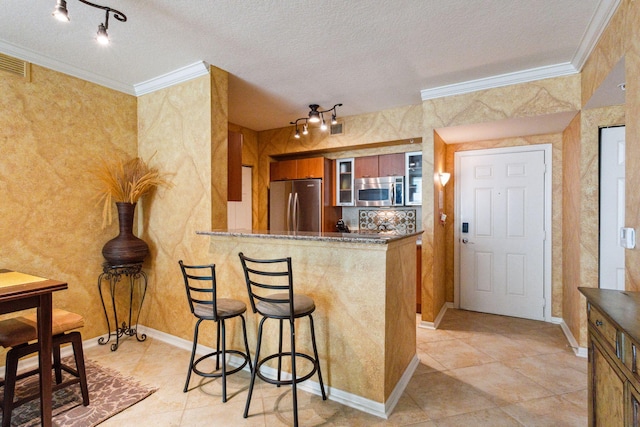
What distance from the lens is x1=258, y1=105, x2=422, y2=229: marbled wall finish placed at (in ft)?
13.2

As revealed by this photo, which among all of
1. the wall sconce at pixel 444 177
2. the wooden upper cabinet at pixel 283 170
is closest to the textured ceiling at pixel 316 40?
the wall sconce at pixel 444 177

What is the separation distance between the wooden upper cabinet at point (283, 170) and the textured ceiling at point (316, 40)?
1659 millimetres

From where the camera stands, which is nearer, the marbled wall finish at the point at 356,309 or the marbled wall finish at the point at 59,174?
the marbled wall finish at the point at 356,309

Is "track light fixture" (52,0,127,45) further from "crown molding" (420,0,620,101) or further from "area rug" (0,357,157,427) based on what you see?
"crown molding" (420,0,620,101)

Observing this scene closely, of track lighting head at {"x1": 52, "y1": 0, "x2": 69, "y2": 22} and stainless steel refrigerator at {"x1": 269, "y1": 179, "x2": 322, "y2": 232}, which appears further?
stainless steel refrigerator at {"x1": 269, "y1": 179, "x2": 322, "y2": 232}

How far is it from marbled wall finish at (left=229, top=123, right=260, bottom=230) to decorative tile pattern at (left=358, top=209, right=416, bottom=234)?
5.73 ft

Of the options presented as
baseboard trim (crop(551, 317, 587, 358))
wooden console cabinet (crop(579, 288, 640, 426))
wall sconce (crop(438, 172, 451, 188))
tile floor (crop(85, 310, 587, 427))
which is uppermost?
wall sconce (crop(438, 172, 451, 188))

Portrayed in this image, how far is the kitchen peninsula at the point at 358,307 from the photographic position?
203cm

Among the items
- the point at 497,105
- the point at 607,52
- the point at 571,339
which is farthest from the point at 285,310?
the point at 571,339

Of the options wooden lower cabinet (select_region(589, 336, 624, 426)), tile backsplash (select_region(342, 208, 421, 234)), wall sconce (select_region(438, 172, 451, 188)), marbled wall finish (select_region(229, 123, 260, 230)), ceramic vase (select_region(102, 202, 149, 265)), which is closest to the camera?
wooden lower cabinet (select_region(589, 336, 624, 426))

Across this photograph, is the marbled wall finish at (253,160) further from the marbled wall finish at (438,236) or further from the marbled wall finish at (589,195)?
the marbled wall finish at (589,195)

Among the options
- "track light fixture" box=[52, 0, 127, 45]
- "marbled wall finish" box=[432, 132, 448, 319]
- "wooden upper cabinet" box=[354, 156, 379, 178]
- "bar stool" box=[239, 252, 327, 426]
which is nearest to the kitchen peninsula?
"bar stool" box=[239, 252, 327, 426]

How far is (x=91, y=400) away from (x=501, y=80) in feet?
14.5

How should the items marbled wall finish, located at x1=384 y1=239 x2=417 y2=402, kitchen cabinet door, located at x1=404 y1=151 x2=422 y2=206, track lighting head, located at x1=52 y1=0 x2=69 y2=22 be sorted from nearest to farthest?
1. track lighting head, located at x1=52 y1=0 x2=69 y2=22
2. marbled wall finish, located at x1=384 y1=239 x2=417 y2=402
3. kitchen cabinet door, located at x1=404 y1=151 x2=422 y2=206
